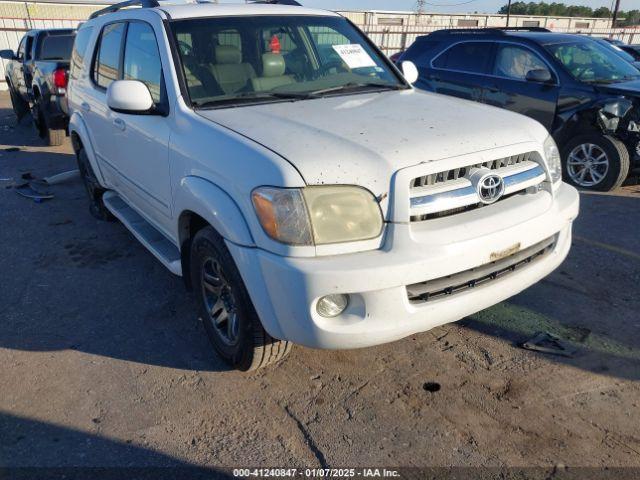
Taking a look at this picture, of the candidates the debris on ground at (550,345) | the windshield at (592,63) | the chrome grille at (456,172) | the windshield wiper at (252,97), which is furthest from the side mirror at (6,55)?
the debris on ground at (550,345)

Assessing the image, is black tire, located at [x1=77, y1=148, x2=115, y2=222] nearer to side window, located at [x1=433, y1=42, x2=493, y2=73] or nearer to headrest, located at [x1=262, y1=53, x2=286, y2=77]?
headrest, located at [x1=262, y1=53, x2=286, y2=77]

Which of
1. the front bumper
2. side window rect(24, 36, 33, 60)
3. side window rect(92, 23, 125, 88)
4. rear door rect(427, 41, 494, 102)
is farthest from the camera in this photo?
side window rect(24, 36, 33, 60)

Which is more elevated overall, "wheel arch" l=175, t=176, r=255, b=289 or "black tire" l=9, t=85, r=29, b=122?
"wheel arch" l=175, t=176, r=255, b=289

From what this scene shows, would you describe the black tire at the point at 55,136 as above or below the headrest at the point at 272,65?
below

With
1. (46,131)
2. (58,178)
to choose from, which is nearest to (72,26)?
(46,131)

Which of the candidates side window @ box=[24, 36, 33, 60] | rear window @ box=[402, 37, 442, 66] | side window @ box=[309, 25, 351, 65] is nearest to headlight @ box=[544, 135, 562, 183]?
side window @ box=[309, 25, 351, 65]

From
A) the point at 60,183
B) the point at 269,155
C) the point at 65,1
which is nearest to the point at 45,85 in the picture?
the point at 60,183

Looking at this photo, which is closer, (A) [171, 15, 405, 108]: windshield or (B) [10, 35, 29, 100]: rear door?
(A) [171, 15, 405, 108]: windshield

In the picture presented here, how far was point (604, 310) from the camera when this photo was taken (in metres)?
3.53

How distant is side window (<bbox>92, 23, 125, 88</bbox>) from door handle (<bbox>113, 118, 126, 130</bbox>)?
1.27 feet

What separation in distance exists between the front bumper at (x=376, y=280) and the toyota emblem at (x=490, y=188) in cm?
6

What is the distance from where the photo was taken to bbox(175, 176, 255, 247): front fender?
240 cm

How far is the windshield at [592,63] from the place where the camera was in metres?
6.32

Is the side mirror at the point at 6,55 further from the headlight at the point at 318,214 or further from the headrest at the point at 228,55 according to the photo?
the headlight at the point at 318,214
